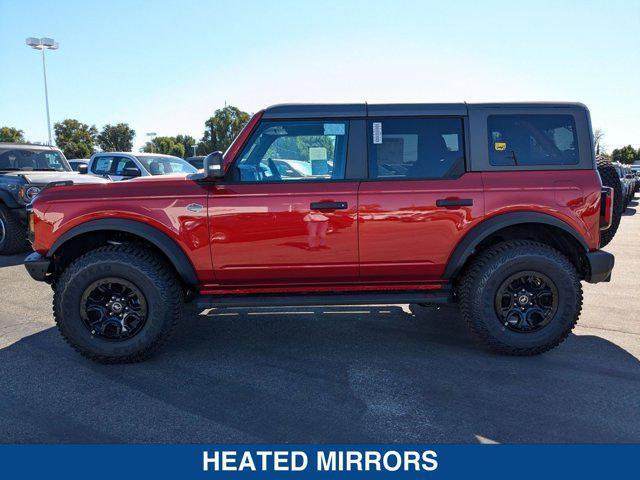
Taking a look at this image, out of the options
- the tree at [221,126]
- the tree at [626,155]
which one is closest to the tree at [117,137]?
the tree at [221,126]

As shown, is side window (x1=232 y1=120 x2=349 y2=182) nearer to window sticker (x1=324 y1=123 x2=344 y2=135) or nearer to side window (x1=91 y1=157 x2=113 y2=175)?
window sticker (x1=324 y1=123 x2=344 y2=135)

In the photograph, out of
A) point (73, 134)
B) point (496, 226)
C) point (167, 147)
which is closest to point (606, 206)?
point (496, 226)

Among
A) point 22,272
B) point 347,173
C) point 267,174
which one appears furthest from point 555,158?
point 22,272

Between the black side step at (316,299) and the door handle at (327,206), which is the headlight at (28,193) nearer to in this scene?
the black side step at (316,299)

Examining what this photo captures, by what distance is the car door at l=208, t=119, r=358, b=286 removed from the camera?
360 cm

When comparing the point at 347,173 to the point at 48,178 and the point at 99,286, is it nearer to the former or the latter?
the point at 99,286

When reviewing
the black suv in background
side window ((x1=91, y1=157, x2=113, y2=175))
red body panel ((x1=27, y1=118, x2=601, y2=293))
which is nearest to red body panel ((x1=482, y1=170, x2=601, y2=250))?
red body panel ((x1=27, y1=118, x2=601, y2=293))

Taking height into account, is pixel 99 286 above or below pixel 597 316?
above

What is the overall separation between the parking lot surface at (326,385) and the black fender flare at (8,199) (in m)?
4.16

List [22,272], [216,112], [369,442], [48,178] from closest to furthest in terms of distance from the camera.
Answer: [369,442], [22,272], [48,178], [216,112]

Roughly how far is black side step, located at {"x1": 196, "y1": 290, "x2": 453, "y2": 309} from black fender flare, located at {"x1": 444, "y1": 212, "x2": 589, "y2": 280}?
0.37 m

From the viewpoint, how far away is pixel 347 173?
369 centimetres

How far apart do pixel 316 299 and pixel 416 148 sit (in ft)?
4.69

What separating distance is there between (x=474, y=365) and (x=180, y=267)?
2.37 m
